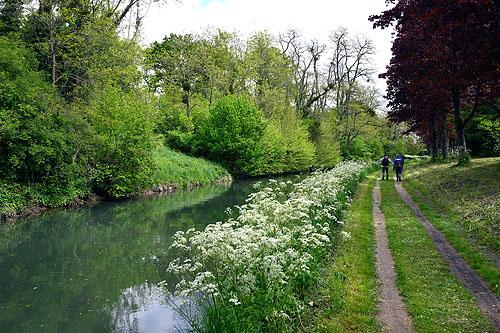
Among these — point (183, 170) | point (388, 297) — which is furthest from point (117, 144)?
point (388, 297)

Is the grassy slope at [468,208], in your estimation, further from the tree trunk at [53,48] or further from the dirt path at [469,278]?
the tree trunk at [53,48]

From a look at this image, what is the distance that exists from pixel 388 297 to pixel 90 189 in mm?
22284

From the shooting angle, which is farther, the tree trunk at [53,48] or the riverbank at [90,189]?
the tree trunk at [53,48]

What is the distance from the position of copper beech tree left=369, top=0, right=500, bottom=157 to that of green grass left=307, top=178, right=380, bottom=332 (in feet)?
28.8

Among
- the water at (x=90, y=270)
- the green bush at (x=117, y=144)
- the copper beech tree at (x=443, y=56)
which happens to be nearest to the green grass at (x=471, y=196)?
the copper beech tree at (x=443, y=56)

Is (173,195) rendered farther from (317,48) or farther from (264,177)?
(317,48)

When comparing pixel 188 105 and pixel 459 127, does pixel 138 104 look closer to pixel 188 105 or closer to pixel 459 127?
pixel 188 105

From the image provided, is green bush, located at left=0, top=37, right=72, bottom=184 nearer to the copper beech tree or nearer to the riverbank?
the riverbank

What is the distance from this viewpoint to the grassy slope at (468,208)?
33.4 ft

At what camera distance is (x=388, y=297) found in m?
8.07

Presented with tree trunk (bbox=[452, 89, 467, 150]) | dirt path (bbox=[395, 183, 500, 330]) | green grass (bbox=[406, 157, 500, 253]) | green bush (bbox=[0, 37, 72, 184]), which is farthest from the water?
tree trunk (bbox=[452, 89, 467, 150])

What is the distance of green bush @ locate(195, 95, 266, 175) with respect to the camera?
42.5 metres

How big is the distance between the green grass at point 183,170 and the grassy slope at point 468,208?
60.5 ft

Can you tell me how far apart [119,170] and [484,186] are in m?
20.7
